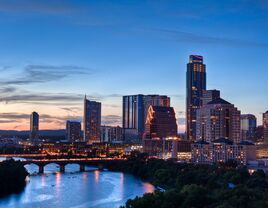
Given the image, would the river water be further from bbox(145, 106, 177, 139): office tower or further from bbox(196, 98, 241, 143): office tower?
bbox(145, 106, 177, 139): office tower

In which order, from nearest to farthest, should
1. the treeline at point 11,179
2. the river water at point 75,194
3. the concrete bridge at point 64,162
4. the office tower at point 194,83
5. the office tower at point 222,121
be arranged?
the river water at point 75,194 → the treeline at point 11,179 → the concrete bridge at point 64,162 → the office tower at point 222,121 → the office tower at point 194,83

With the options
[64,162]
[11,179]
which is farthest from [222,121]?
[11,179]

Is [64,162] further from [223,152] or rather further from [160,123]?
[160,123]

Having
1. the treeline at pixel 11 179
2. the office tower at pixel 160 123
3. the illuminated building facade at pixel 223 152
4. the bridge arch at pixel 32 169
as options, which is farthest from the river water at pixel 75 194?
the office tower at pixel 160 123

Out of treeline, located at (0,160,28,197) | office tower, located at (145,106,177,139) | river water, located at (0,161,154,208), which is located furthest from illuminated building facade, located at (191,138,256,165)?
treeline, located at (0,160,28,197)

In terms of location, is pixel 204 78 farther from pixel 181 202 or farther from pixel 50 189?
pixel 181 202

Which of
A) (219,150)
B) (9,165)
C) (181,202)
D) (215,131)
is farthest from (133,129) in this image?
(181,202)

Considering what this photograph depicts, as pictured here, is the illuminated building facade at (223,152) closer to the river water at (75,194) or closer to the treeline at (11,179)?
the river water at (75,194)
